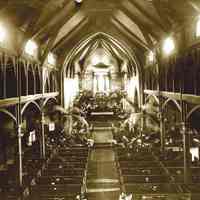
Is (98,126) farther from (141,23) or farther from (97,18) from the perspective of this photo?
(141,23)

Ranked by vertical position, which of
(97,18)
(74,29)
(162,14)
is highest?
(97,18)

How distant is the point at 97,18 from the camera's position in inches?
1043

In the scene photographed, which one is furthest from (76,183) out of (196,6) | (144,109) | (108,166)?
(144,109)

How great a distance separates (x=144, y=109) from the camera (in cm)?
2747

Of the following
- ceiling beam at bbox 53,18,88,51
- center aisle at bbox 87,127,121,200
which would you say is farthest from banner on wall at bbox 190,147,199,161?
ceiling beam at bbox 53,18,88,51

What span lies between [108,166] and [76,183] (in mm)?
5357

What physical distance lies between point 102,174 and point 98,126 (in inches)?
646

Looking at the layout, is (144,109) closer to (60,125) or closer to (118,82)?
(60,125)

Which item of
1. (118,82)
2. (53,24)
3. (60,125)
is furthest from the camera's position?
(118,82)

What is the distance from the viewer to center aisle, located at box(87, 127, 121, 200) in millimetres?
15312

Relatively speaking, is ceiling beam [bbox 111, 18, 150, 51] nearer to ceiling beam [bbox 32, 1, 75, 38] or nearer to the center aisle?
ceiling beam [bbox 32, 1, 75, 38]

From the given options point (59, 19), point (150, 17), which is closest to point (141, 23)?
point (150, 17)

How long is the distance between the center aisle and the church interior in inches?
1.9

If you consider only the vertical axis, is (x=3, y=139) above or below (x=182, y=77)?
below
